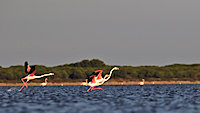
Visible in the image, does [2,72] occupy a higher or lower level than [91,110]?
higher

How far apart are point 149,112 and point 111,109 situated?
3.81 metres

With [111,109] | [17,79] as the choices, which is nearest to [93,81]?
[111,109]

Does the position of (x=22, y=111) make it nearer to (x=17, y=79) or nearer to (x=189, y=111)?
(x=189, y=111)

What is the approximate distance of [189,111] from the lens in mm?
33938

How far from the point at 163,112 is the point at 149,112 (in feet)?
3.64

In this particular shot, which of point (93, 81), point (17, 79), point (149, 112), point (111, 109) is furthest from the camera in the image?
point (17, 79)

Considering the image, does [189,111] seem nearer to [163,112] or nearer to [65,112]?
[163,112]

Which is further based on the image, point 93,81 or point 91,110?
point 93,81

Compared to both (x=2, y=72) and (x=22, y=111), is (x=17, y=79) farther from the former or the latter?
(x=22, y=111)

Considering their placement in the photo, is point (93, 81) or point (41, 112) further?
point (93, 81)

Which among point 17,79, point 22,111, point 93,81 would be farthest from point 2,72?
point 22,111

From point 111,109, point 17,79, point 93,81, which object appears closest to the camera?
point 111,109

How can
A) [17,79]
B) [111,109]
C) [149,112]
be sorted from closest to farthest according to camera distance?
[149,112], [111,109], [17,79]

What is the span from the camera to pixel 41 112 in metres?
33.5
